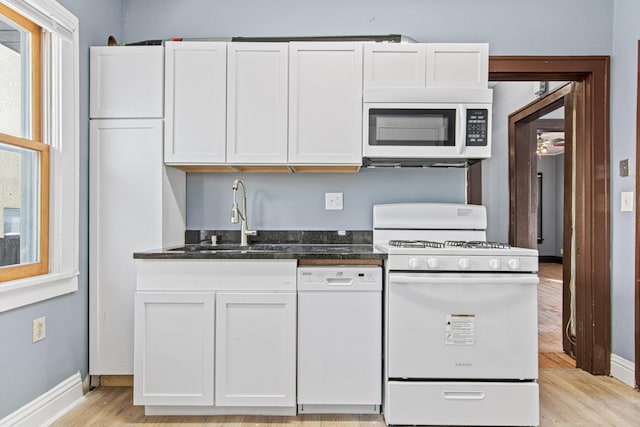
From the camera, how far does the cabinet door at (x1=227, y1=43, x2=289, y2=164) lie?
2.25 metres

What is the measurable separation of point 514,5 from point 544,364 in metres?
2.47

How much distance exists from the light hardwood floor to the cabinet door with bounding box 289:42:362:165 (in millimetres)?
1409

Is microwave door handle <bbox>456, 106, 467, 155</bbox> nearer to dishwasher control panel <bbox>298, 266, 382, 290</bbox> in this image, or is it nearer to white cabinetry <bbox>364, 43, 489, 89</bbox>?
white cabinetry <bbox>364, 43, 489, 89</bbox>

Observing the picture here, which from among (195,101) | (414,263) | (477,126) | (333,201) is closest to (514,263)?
(414,263)

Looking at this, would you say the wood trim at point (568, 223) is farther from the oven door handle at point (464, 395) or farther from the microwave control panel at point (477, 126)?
the oven door handle at point (464, 395)

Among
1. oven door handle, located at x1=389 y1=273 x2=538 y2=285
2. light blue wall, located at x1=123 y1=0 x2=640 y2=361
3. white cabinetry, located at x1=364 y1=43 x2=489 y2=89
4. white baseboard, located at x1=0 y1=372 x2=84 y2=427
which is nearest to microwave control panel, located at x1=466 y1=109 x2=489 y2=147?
white cabinetry, located at x1=364 y1=43 x2=489 y2=89

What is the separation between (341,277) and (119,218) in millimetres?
1350

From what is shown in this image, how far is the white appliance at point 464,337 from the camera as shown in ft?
6.08

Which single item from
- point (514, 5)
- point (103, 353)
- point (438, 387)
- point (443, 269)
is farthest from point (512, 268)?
point (103, 353)

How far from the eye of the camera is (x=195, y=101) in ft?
7.41

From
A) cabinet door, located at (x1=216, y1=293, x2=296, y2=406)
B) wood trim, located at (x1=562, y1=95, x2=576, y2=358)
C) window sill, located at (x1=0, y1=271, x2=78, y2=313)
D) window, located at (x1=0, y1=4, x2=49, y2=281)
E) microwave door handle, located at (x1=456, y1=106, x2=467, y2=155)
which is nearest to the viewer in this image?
window sill, located at (x1=0, y1=271, x2=78, y2=313)

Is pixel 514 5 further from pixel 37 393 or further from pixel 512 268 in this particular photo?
pixel 37 393

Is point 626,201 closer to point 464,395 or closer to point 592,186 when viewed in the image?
point 592,186

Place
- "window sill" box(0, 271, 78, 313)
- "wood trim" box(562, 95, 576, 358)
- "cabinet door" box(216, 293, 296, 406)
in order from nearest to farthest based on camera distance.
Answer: "window sill" box(0, 271, 78, 313) < "cabinet door" box(216, 293, 296, 406) < "wood trim" box(562, 95, 576, 358)
